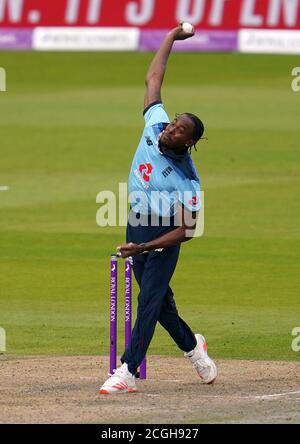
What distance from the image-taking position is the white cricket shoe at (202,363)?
11000 millimetres

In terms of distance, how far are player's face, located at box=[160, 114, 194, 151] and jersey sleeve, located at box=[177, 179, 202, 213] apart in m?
0.29

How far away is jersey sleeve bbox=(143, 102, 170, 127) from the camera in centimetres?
1085

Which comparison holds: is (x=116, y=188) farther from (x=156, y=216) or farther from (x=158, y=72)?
(x=156, y=216)

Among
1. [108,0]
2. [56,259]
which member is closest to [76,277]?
[56,259]

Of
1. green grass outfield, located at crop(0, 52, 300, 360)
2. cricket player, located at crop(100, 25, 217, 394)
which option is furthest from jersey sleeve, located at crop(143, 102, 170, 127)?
green grass outfield, located at crop(0, 52, 300, 360)

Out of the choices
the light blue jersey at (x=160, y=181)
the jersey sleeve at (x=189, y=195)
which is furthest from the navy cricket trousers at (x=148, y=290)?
the jersey sleeve at (x=189, y=195)

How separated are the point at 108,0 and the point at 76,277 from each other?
2217cm

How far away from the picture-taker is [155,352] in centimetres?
1299

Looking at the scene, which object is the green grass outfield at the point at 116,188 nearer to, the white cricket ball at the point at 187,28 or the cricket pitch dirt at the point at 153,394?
the cricket pitch dirt at the point at 153,394

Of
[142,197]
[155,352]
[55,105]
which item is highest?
[142,197]

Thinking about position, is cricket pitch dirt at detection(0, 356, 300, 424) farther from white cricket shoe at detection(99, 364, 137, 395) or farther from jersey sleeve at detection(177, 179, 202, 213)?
jersey sleeve at detection(177, 179, 202, 213)

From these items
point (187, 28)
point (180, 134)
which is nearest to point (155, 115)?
point (180, 134)
